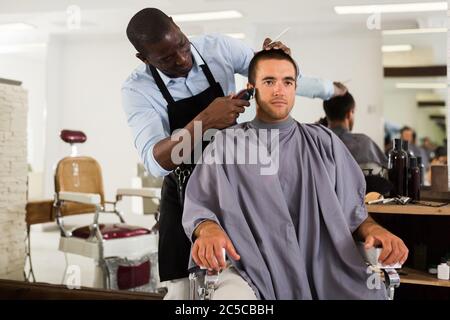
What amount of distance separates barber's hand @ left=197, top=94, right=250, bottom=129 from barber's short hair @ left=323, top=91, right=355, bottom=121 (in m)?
0.66

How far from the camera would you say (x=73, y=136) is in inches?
104

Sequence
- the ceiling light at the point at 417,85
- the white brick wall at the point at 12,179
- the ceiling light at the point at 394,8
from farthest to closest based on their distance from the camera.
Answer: the ceiling light at the point at 417,85 < the white brick wall at the point at 12,179 < the ceiling light at the point at 394,8

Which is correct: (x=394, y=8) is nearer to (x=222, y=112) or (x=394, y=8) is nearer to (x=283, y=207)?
(x=222, y=112)

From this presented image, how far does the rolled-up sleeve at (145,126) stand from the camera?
1731mm

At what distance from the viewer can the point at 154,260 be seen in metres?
2.91

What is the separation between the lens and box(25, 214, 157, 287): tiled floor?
2.90m

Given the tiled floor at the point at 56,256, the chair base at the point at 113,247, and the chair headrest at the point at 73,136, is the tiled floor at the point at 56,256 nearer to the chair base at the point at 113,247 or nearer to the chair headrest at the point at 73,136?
the chair base at the point at 113,247

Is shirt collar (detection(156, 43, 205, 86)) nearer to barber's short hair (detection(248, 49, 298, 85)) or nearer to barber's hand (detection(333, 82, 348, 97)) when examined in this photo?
barber's short hair (detection(248, 49, 298, 85))

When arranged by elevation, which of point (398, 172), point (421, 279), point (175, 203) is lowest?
point (421, 279)

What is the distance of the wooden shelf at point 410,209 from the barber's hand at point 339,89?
1.70 feet

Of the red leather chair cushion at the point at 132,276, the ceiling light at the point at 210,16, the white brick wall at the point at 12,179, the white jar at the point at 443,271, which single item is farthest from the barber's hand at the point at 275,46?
the white brick wall at the point at 12,179

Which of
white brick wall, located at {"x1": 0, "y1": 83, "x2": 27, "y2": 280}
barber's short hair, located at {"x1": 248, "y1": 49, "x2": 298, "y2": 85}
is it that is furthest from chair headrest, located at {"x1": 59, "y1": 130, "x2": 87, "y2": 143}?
barber's short hair, located at {"x1": 248, "y1": 49, "x2": 298, "y2": 85}

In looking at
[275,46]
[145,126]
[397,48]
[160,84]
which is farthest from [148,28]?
[397,48]

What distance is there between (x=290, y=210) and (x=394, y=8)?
46.0 inches
